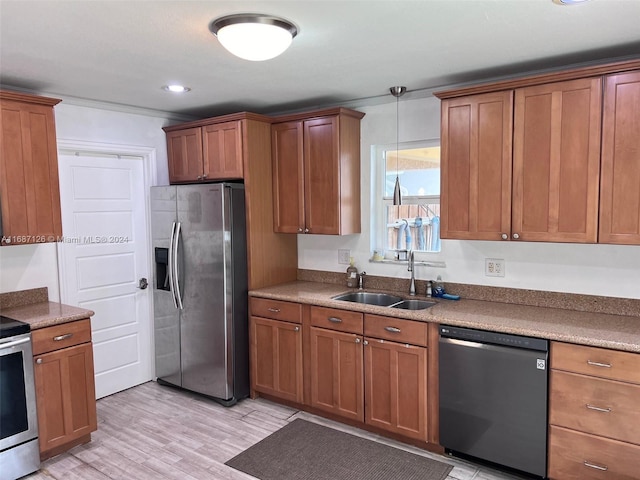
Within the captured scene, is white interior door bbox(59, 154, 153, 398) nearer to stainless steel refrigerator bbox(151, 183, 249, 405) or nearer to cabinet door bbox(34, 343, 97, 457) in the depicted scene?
stainless steel refrigerator bbox(151, 183, 249, 405)

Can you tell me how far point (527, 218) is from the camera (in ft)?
9.14

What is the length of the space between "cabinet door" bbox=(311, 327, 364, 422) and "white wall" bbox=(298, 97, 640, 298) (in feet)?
2.46

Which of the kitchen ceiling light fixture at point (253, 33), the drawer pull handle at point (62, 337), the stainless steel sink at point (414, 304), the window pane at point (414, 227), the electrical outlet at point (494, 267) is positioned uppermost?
the kitchen ceiling light fixture at point (253, 33)

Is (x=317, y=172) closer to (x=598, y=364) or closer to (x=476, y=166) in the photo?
(x=476, y=166)

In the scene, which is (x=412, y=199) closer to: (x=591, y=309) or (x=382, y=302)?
(x=382, y=302)

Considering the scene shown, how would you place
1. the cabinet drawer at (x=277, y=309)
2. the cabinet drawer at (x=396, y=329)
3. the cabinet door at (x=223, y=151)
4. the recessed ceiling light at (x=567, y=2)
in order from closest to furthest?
1. the recessed ceiling light at (x=567, y=2)
2. the cabinet drawer at (x=396, y=329)
3. the cabinet drawer at (x=277, y=309)
4. the cabinet door at (x=223, y=151)

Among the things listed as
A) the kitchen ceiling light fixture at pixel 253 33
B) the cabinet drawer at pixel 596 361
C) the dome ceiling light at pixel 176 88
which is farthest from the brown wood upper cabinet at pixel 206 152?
the cabinet drawer at pixel 596 361

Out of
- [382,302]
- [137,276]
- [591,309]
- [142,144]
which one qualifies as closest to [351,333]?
[382,302]

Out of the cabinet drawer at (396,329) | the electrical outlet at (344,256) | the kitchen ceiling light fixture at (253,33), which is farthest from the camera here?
the electrical outlet at (344,256)

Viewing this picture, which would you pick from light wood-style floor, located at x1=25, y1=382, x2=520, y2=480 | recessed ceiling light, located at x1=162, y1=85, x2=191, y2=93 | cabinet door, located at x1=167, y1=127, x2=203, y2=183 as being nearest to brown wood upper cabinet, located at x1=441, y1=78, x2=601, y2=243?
light wood-style floor, located at x1=25, y1=382, x2=520, y2=480

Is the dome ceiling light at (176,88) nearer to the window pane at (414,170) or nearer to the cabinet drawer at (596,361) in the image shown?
the window pane at (414,170)

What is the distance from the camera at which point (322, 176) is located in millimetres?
3684

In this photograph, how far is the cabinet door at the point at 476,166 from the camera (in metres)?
2.83

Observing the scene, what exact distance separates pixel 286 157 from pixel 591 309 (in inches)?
95.7
